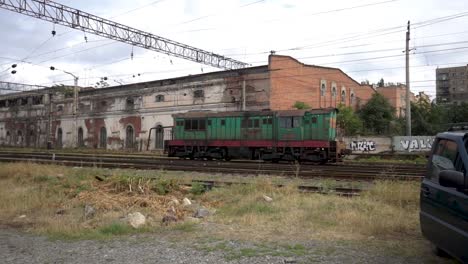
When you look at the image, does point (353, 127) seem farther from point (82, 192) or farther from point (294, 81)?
point (82, 192)

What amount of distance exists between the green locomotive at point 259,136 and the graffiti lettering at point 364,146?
11070mm

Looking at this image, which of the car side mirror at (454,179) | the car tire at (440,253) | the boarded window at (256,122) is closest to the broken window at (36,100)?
the boarded window at (256,122)

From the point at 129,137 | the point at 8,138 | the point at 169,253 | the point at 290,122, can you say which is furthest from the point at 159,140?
the point at 169,253

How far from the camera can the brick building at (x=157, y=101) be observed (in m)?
37.3

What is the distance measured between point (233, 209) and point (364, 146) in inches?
1052

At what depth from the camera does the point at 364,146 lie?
110ft

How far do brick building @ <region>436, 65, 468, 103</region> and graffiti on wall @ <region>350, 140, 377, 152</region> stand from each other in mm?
59372

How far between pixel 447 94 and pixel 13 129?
8268cm

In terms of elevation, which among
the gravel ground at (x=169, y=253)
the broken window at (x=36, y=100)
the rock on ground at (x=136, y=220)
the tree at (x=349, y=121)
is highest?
the broken window at (x=36, y=100)

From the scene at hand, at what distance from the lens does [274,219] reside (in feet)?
25.9

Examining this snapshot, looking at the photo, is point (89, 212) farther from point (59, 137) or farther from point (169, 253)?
point (59, 137)

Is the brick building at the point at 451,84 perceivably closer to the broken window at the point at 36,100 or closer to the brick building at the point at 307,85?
the brick building at the point at 307,85

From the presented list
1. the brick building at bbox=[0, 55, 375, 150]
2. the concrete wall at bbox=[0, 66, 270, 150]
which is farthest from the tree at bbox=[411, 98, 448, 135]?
the concrete wall at bbox=[0, 66, 270, 150]

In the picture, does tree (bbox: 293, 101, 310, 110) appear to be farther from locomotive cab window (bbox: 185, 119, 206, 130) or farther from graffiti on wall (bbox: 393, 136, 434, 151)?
→ locomotive cab window (bbox: 185, 119, 206, 130)
